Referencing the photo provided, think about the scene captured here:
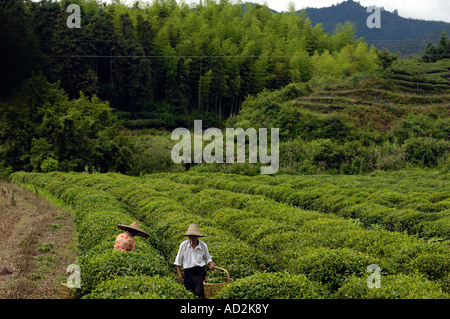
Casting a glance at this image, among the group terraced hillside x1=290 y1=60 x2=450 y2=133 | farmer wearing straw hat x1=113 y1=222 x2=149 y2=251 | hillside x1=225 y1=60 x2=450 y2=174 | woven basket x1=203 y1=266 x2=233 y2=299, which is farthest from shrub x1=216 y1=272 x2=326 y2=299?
terraced hillside x1=290 y1=60 x2=450 y2=133

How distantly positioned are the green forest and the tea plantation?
372cm

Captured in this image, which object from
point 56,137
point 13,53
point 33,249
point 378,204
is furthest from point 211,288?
point 56,137

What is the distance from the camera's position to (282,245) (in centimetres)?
945

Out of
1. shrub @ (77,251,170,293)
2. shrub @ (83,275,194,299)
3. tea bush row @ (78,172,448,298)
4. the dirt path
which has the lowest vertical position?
the dirt path

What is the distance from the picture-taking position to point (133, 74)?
2140 inches

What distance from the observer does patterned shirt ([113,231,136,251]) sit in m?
7.80

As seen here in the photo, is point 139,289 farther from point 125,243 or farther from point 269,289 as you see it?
point 125,243

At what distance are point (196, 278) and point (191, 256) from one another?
40 centimetres

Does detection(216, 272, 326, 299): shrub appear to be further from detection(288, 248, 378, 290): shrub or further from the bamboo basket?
the bamboo basket

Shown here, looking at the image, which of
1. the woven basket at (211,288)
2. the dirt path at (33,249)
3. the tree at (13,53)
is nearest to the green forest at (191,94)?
the tree at (13,53)

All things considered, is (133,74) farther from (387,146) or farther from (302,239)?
(302,239)

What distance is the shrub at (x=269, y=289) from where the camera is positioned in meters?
5.90

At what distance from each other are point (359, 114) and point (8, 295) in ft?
139

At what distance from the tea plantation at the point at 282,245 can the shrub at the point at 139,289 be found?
2 cm
